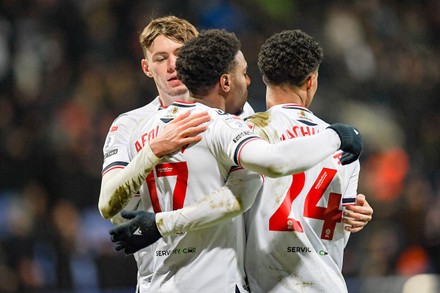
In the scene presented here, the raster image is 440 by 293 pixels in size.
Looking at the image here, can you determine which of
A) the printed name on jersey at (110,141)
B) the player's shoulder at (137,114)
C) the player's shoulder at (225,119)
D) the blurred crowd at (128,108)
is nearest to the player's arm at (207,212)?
the player's shoulder at (225,119)

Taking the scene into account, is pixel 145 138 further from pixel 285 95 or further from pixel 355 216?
pixel 355 216

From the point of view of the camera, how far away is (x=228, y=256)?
4176mm

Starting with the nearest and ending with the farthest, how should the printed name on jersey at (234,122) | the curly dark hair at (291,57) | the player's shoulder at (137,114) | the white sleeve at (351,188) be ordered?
1. the printed name on jersey at (234,122)
2. the curly dark hair at (291,57)
3. the white sleeve at (351,188)
4. the player's shoulder at (137,114)

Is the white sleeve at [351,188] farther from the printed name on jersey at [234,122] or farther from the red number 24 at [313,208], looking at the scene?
the printed name on jersey at [234,122]

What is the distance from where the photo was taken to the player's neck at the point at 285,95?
14.5 ft

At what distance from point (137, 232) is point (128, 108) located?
6153 millimetres

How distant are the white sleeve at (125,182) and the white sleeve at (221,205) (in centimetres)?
24

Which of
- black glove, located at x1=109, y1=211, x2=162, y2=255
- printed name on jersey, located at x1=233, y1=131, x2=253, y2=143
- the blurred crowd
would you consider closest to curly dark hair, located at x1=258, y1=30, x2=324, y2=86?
printed name on jersey, located at x1=233, y1=131, x2=253, y2=143

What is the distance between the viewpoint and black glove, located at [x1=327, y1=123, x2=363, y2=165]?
404cm

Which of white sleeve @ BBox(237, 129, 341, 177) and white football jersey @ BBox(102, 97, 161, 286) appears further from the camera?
white football jersey @ BBox(102, 97, 161, 286)

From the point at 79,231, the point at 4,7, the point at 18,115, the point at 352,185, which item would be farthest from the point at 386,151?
the point at 352,185

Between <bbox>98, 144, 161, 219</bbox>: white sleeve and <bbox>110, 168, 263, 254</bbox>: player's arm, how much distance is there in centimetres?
15

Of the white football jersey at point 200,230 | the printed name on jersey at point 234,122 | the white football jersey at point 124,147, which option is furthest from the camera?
the white football jersey at point 124,147

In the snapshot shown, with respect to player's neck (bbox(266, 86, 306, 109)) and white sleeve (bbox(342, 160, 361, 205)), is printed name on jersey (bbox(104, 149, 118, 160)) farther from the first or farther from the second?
white sleeve (bbox(342, 160, 361, 205))
